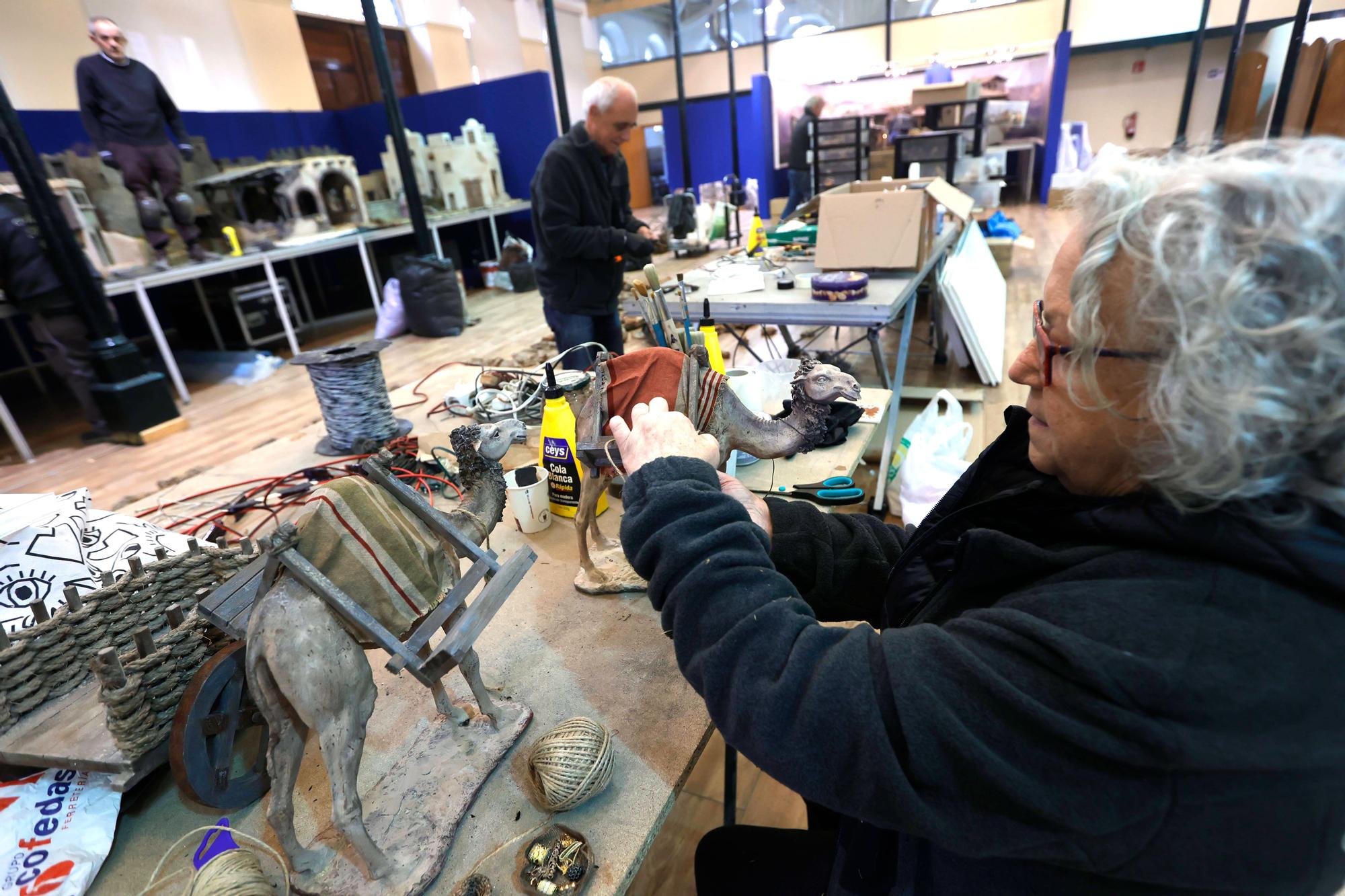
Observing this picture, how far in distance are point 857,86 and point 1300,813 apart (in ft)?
43.4

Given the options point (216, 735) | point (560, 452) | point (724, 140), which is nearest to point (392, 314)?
point (560, 452)

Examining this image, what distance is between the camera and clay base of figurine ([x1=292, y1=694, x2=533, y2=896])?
3.48ft

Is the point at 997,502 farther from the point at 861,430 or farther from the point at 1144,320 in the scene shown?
the point at 861,430

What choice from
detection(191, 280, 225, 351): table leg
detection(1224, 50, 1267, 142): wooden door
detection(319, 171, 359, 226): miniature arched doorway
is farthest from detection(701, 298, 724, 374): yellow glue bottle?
detection(1224, 50, 1267, 142): wooden door

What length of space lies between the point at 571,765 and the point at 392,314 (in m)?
6.03

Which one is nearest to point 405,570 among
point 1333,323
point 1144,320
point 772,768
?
point 772,768

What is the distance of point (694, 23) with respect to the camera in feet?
45.5

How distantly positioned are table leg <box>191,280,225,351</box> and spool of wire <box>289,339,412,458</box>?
371cm

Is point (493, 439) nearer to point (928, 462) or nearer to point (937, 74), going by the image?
point (928, 462)

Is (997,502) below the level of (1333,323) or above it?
below

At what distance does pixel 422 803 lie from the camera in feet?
3.84

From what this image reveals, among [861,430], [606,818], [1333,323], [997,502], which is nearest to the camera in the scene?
[1333,323]

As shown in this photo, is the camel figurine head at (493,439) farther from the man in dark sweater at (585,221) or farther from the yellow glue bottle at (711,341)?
the man in dark sweater at (585,221)

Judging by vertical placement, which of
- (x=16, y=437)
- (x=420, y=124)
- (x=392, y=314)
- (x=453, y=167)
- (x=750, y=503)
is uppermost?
(x=420, y=124)
